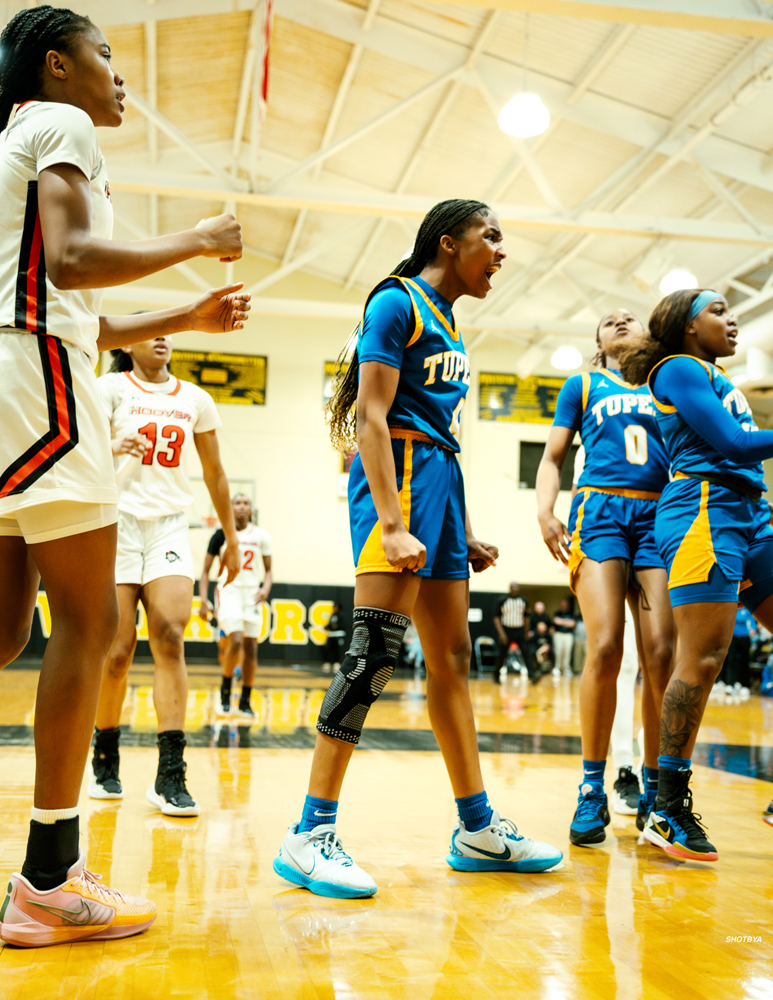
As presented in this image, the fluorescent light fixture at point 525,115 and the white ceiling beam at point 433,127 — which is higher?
the white ceiling beam at point 433,127

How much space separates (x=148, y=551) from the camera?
347 cm

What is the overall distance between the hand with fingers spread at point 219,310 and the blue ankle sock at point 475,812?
1402mm

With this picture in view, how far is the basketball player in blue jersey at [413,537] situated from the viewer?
2.21m

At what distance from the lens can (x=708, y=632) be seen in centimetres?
270

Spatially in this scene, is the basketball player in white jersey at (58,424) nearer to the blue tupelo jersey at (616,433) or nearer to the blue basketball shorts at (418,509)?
the blue basketball shorts at (418,509)

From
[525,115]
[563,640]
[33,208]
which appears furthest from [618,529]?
[563,640]

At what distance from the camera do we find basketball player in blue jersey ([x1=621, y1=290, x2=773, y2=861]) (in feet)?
8.82

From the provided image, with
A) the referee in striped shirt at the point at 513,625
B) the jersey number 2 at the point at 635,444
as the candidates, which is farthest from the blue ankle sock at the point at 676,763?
the referee in striped shirt at the point at 513,625

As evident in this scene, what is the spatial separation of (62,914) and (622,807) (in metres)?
2.32

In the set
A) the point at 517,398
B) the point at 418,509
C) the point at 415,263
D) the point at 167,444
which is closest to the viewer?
the point at 418,509

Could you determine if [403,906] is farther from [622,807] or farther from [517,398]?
[517,398]

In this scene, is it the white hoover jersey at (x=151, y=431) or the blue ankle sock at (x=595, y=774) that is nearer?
the blue ankle sock at (x=595, y=774)

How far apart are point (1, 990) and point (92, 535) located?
801 millimetres

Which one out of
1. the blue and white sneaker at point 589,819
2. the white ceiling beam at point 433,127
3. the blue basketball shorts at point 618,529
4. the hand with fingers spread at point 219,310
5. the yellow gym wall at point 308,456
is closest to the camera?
the hand with fingers spread at point 219,310
